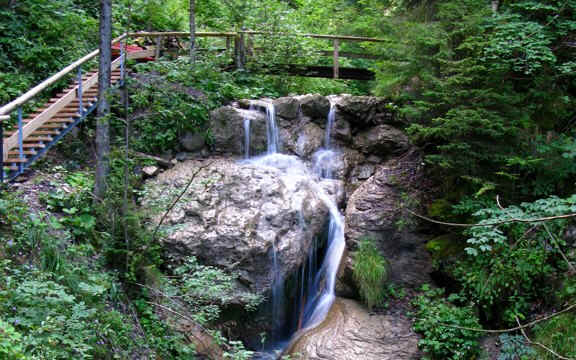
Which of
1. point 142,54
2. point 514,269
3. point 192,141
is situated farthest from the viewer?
point 142,54

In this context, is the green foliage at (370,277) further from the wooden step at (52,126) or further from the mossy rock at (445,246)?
Result: the wooden step at (52,126)

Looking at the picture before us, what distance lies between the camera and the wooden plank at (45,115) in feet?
22.1

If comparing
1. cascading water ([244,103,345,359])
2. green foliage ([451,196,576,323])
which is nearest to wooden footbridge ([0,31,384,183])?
cascading water ([244,103,345,359])

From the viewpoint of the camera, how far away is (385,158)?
1073 centimetres

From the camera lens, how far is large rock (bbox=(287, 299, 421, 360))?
6.77 metres

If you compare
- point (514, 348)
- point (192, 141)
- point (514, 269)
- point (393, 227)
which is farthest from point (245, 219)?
point (514, 348)

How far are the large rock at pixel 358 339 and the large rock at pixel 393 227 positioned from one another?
1025 millimetres

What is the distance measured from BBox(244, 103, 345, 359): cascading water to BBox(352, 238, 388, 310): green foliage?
0.81 m

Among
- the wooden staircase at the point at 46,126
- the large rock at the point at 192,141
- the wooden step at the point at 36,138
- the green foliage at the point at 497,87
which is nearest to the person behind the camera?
the wooden staircase at the point at 46,126

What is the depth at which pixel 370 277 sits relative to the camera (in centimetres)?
766

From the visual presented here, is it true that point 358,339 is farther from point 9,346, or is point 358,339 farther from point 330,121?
point 330,121

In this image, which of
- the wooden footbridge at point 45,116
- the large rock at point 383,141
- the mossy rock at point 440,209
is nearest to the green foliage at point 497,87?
the mossy rock at point 440,209

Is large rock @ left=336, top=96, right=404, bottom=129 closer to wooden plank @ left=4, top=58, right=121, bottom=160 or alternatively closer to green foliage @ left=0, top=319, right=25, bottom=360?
wooden plank @ left=4, top=58, right=121, bottom=160

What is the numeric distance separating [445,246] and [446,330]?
5.39 ft
